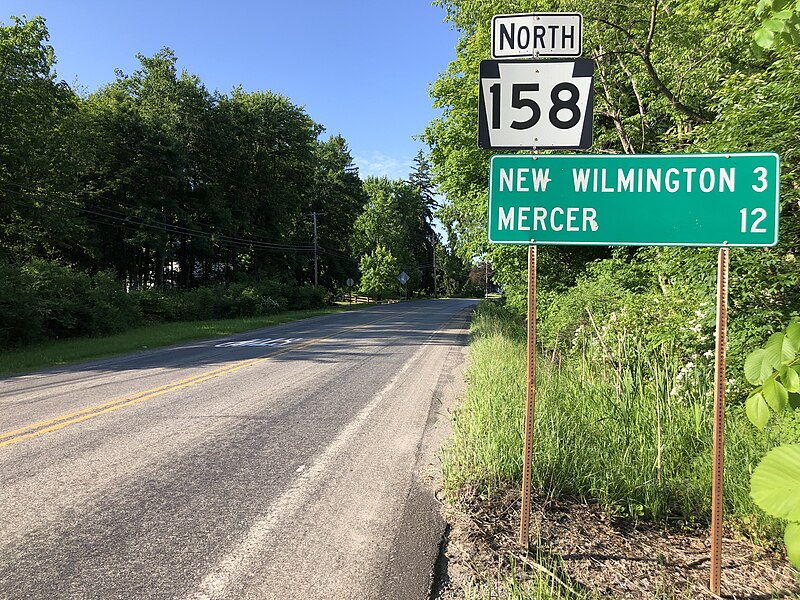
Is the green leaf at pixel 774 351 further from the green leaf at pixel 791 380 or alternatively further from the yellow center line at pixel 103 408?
the yellow center line at pixel 103 408

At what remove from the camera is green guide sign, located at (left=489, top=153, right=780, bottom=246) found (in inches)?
105

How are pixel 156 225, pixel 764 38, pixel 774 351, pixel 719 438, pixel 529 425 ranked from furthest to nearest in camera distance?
pixel 156 225, pixel 529 425, pixel 719 438, pixel 764 38, pixel 774 351

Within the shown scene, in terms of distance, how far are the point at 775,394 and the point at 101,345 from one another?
1747 centimetres

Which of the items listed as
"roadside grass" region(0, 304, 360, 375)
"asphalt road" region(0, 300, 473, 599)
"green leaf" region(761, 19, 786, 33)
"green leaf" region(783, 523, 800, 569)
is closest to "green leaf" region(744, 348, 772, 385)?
"green leaf" region(783, 523, 800, 569)

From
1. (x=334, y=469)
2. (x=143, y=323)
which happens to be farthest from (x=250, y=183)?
(x=334, y=469)

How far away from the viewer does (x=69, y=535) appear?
10.7ft

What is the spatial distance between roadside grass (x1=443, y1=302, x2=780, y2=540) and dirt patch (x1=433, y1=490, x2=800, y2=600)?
0.58 ft

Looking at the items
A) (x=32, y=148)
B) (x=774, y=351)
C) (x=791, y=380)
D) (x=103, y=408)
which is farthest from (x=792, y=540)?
(x=32, y=148)

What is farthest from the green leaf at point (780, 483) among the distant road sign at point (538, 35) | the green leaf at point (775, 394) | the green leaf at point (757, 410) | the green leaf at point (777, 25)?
the distant road sign at point (538, 35)

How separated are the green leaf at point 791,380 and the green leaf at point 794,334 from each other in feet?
0.27

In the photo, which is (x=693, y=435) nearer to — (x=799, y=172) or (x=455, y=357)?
(x=799, y=172)

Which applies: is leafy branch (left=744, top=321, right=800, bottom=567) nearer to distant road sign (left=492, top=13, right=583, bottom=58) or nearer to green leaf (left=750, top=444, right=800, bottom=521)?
green leaf (left=750, top=444, right=800, bottom=521)

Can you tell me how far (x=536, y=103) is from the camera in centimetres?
310

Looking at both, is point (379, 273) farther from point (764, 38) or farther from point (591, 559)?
point (764, 38)
